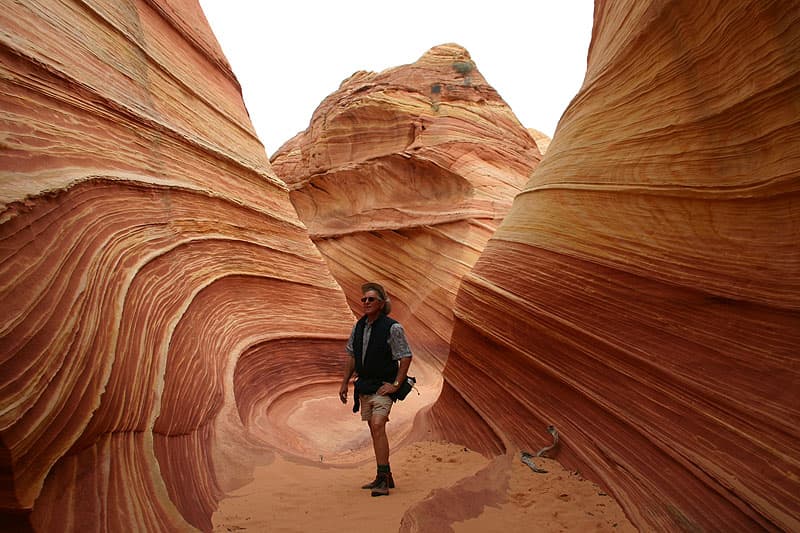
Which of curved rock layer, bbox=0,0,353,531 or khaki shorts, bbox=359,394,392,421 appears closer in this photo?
curved rock layer, bbox=0,0,353,531

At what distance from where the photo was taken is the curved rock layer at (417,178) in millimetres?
8906

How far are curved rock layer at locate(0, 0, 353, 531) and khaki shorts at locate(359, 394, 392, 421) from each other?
827mm

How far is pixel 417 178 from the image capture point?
9.71 meters

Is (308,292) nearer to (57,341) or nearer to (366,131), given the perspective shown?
(57,341)

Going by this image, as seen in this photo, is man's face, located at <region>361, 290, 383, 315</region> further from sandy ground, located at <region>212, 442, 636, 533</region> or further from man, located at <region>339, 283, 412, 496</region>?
sandy ground, located at <region>212, 442, 636, 533</region>

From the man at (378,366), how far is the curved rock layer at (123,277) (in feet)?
2.80

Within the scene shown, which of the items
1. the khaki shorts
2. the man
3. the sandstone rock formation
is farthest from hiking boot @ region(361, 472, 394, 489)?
the sandstone rock formation

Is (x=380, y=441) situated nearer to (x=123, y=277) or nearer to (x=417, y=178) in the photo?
(x=123, y=277)

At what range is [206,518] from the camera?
85.4 inches

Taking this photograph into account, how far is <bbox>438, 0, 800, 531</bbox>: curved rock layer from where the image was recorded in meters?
Answer: 1.83

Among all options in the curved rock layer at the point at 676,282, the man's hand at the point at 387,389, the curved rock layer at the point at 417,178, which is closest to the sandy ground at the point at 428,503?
the curved rock layer at the point at 676,282

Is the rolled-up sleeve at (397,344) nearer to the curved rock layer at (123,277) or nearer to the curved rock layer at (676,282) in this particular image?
the curved rock layer at (676,282)

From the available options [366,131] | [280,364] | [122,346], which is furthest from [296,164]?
[122,346]

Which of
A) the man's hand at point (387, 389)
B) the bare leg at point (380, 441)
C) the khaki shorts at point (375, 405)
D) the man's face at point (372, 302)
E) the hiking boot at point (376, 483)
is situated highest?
the man's face at point (372, 302)
